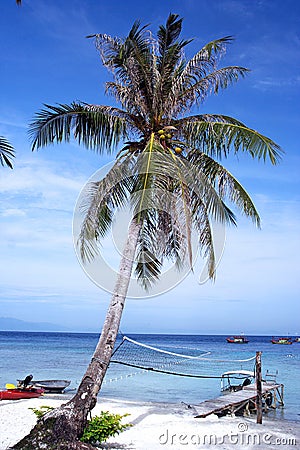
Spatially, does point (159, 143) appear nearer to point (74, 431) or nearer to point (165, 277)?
point (165, 277)

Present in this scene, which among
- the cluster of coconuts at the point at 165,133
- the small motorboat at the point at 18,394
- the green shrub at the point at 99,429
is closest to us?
the green shrub at the point at 99,429

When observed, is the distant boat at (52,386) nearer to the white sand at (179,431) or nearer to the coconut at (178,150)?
the white sand at (179,431)

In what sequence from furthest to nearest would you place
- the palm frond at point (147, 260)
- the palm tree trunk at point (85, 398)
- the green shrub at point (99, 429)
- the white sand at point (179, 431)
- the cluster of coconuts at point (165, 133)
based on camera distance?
the palm frond at point (147, 260), the cluster of coconuts at point (165, 133), the white sand at point (179, 431), the green shrub at point (99, 429), the palm tree trunk at point (85, 398)

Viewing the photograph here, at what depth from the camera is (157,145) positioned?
26.7ft

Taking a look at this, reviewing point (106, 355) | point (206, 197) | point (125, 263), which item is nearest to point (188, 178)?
point (206, 197)

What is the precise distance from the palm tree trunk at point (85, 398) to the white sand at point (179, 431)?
110cm

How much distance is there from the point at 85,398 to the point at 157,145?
4.15 m

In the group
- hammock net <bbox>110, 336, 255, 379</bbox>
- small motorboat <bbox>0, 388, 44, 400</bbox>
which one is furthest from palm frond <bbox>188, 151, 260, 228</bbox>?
small motorboat <bbox>0, 388, 44, 400</bbox>

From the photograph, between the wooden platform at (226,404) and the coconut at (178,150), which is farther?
the wooden platform at (226,404)

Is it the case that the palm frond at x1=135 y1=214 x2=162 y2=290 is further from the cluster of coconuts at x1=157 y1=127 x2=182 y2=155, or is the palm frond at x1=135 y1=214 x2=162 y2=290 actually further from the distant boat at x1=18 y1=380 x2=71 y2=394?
the distant boat at x1=18 y1=380 x2=71 y2=394

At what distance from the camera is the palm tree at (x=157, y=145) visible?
7.82m

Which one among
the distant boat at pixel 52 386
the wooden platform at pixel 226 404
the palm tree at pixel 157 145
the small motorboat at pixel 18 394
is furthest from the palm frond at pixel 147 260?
the distant boat at pixel 52 386

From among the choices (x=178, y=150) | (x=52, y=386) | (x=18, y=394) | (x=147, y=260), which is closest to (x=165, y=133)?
(x=178, y=150)

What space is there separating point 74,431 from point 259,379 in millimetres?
5093
